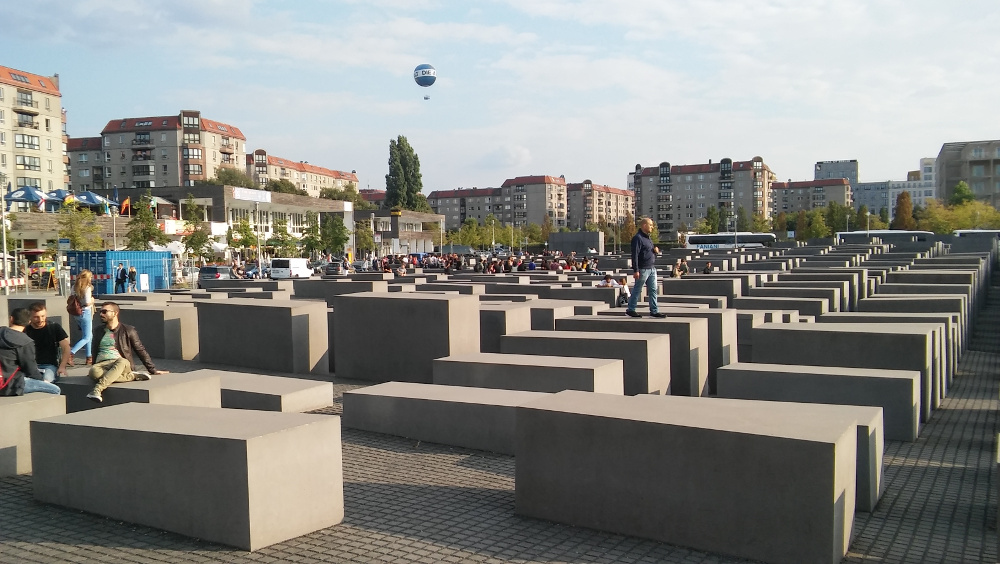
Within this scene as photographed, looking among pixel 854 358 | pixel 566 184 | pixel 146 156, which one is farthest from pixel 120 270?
pixel 566 184

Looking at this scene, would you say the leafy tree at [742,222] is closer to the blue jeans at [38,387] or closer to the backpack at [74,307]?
the backpack at [74,307]

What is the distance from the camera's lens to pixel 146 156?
10581 cm

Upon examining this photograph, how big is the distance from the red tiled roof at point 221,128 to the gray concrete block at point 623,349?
345 ft

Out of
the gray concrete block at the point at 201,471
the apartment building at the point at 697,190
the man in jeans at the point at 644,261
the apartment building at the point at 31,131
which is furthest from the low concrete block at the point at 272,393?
the apartment building at the point at 697,190

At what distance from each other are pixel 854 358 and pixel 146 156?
109m

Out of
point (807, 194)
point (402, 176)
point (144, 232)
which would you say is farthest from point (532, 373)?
point (807, 194)

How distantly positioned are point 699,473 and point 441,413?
3.67 meters

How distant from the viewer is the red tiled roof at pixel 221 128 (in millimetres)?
107812

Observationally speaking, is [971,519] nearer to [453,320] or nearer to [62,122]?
[453,320]

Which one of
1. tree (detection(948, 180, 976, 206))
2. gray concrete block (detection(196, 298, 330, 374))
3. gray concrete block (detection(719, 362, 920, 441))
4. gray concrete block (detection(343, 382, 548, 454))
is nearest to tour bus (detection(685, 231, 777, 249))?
tree (detection(948, 180, 976, 206))

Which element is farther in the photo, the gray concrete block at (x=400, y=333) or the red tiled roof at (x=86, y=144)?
the red tiled roof at (x=86, y=144)

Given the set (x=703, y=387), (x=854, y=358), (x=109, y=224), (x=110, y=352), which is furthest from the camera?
(x=109, y=224)

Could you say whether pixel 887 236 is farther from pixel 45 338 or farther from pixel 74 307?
pixel 45 338

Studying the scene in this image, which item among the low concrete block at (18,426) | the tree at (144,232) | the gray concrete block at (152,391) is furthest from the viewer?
the tree at (144,232)
